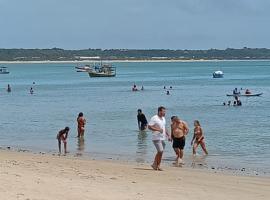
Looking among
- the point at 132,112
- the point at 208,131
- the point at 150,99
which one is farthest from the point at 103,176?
the point at 150,99

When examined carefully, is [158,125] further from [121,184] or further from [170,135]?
[170,135]

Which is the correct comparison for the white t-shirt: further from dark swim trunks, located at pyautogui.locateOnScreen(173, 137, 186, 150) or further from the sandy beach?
dark swim trunks, located at pyautogui.locateOnScreen(173, 137, 186, 150)

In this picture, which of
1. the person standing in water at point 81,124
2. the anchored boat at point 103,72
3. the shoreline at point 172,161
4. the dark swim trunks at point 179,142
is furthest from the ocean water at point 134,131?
→ the anchored boat at point 103,72

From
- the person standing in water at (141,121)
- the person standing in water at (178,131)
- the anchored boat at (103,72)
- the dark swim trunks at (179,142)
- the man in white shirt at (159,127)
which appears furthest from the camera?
the anchored boat at (103,72)

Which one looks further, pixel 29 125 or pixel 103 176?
pixel 29 125

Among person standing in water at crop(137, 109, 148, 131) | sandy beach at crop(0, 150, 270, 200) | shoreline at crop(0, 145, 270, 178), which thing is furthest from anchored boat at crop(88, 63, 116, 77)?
sandy beach at crop(0, 150, 270, 200)

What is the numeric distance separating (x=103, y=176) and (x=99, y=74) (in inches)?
4352

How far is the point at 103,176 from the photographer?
14.6 meters

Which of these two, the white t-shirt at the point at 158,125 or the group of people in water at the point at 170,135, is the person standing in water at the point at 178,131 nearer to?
the group of people in water at the point at 170,135

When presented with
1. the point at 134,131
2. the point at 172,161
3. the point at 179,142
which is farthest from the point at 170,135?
the point at 134,131

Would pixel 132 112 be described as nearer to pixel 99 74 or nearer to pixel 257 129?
pixel 257 129

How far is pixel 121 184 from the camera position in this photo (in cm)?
1323

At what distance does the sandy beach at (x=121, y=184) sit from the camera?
1133cm

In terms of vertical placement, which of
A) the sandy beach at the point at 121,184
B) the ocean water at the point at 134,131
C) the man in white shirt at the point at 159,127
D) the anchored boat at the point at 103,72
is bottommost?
the anchored boat at the point at 103,72
